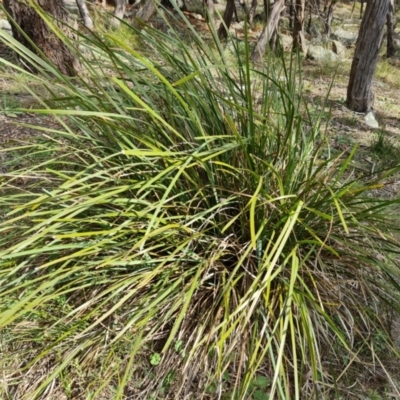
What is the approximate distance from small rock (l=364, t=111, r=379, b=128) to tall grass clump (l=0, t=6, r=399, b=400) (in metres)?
2.86

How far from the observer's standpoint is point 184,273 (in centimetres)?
125

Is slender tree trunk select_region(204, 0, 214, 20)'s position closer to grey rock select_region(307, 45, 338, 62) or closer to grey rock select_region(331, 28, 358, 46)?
grey rock select_region(307, 45, 338, 62)

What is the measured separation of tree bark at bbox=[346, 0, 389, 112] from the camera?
405cm

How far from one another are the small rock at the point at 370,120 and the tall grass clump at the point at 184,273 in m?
2.86

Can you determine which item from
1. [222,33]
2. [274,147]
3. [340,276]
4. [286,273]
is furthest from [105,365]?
[222,33]

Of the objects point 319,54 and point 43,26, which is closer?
point 43,26

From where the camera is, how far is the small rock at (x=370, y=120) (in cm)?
403

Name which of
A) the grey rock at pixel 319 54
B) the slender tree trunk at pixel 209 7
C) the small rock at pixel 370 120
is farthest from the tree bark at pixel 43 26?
the grey rock at pixel 319 54

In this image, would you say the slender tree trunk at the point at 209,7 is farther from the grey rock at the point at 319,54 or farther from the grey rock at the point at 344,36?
the grey rock at the point at 344,36

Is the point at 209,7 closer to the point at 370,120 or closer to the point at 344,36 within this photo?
the point at 370,120

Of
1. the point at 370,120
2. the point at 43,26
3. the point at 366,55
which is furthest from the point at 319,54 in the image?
the point at 43,26

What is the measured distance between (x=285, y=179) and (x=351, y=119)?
284 cm

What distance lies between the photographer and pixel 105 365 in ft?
3.93

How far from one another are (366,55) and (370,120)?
69 cm
